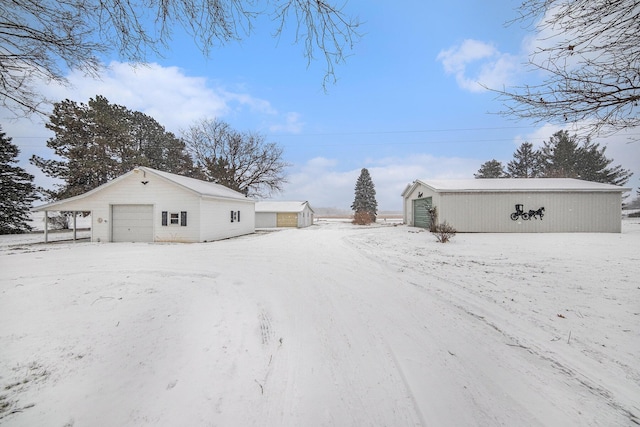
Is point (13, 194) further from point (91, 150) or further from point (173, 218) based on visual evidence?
point (173, 218)

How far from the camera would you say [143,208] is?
46.8 feet

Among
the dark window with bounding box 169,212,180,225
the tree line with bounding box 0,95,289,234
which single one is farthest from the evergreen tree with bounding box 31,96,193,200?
the dark window with bounding box 169,212,180,225

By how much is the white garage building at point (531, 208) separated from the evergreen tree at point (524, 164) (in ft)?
102

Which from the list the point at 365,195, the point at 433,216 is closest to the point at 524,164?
the point at 365,195

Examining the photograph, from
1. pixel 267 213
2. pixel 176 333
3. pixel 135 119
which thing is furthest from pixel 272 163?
pixel 176 333

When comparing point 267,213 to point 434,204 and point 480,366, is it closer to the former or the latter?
point 434,204

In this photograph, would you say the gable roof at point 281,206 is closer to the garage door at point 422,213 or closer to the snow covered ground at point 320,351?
the garage door at point 422,213

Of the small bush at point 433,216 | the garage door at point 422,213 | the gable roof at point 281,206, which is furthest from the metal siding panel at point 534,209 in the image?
the gable roof at point 281,206

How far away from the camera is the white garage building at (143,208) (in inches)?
551

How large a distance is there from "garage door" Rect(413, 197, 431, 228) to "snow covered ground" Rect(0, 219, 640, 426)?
46.1 ft

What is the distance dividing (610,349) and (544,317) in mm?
829

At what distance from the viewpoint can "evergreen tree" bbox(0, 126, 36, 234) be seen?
1636 centimetres

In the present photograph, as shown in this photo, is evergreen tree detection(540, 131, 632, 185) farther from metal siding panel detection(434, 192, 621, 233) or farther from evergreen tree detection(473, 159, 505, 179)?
metal siding panel detection(434, 192, 621, 233)

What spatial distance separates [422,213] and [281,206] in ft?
60.0
